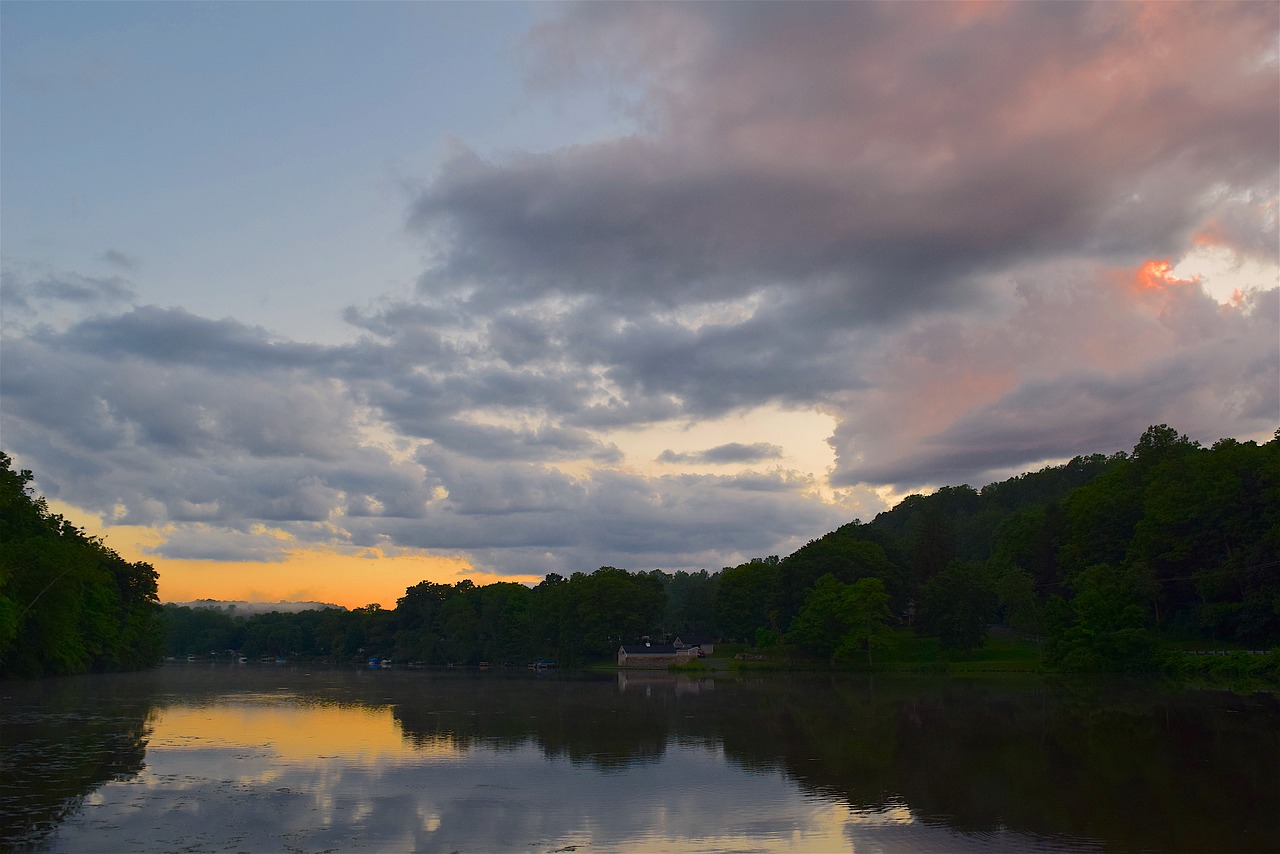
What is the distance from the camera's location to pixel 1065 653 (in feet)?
251

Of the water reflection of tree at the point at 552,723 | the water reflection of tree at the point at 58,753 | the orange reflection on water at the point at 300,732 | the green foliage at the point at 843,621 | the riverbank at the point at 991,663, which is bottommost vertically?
the riverbank at the point at 991,663

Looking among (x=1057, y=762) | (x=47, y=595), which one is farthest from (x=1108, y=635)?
(x=47, y=595)

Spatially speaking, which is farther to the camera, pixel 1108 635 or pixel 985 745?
pixel 1108 635

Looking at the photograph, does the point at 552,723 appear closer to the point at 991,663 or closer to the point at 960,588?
the point at 991,663

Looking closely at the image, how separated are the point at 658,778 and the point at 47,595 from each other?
6808 cm

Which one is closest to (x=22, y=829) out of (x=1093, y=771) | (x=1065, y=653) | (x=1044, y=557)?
(x=1093, y=771)

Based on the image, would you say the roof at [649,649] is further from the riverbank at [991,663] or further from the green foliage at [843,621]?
the green foliage at [843,621]

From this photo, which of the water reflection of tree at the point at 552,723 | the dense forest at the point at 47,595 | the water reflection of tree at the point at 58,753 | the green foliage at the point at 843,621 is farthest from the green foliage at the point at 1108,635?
the dense forest at the point at 47,595

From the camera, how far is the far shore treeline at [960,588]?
74875mm

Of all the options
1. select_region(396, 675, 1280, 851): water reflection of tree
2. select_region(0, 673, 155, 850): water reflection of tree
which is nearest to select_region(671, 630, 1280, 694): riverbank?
select_region(396, 675, 1280, 851): water reflection of tree

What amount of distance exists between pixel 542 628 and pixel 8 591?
90.2 meters

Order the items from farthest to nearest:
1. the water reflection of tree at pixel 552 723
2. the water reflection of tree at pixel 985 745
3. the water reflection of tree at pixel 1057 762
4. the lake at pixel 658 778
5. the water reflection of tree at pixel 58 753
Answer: the water reflection of tree at pixel 552 723, the water reflection of tree at pixel 985 745, the water reflection of tree at pixel 58 753, the water reflection of tree at pixel 1057 762, the lake at pixel 658 778

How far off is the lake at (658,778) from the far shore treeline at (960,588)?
93.0ft

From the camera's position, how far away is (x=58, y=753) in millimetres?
30656
